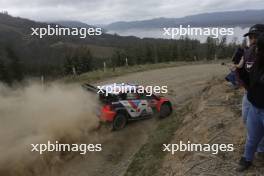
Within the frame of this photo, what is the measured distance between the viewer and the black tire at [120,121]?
11.0 metres

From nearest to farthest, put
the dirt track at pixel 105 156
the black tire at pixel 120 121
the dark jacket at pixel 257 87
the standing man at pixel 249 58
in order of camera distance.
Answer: the dark jacket at pixel 257 87, the standing man at pixel 249 58, the dirt track at pixel 105 156, the black tire at pixel 120 121

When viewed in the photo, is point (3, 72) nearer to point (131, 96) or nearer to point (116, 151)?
point (131, 96)

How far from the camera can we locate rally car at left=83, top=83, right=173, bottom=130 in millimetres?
10719

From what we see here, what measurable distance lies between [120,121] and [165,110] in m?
2.04

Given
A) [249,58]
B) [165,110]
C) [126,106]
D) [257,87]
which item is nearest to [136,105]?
[126,106]

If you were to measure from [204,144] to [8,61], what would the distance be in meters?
Result: 44.5

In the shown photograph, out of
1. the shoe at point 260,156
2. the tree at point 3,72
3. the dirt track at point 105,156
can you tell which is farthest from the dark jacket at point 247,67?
the tree at point 3,72

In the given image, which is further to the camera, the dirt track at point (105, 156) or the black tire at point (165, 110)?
the black tire at point (165, 110)

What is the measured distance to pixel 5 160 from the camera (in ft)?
27.6

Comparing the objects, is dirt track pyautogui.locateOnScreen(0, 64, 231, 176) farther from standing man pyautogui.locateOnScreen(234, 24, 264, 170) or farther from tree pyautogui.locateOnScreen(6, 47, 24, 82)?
tree pyautogui.locateOnScreen(6, 47, 24, 82)

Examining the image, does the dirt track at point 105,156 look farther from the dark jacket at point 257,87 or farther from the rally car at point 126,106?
the dark jacket at point 257,87

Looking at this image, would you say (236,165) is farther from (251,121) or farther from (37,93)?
(37,93)

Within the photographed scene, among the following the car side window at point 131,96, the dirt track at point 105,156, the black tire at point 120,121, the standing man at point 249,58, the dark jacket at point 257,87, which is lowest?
the dirt track at point 105,156

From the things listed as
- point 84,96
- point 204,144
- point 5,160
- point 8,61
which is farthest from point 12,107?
point 8,61
